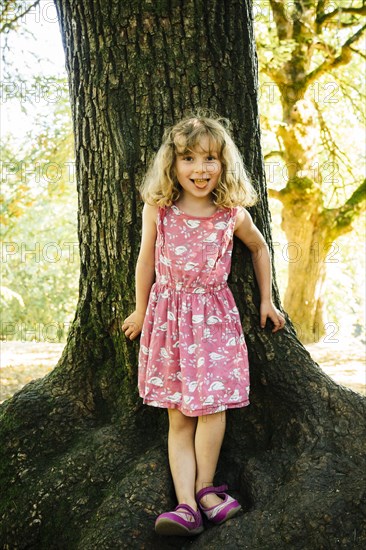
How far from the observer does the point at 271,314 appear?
2951 millimetres

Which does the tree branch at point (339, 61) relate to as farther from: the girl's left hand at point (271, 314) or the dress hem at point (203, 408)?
the dress hem at point (203, 408)

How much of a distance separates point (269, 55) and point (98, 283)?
7.39 metres

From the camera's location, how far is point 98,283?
3.10m

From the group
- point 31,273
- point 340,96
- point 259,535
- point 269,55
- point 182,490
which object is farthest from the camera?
point 31,273

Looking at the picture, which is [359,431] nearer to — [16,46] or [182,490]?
[182,490]

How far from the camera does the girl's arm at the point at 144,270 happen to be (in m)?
2.85

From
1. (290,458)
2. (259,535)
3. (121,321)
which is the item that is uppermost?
(121,321)

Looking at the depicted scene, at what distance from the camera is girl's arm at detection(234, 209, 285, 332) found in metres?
2.91

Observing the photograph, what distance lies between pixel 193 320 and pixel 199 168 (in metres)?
0.71

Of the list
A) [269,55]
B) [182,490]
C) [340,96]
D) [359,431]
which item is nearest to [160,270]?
[182,490]

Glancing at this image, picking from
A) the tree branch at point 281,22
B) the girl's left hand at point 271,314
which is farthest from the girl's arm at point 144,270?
the tree branch at point 281,22

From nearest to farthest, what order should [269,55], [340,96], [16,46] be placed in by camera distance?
[16,46] → [269,55] → [340,96]

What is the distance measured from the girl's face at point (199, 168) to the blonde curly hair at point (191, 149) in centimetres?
2

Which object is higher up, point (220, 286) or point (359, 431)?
point (220, 286)
